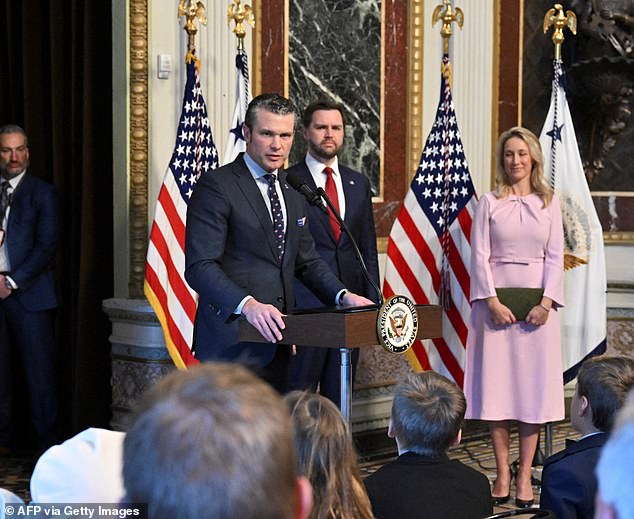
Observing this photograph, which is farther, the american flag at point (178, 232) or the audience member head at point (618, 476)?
the american flag at point (178, 232)

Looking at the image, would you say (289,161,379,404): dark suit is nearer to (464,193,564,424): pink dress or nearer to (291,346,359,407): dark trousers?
(291,346,359,407): dark trousers

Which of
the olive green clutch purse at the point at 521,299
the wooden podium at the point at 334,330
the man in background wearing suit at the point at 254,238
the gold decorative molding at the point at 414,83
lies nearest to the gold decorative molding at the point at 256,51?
the gold decorative molding at the point at 414,83

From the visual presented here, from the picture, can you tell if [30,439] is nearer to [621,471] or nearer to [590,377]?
[590,377]

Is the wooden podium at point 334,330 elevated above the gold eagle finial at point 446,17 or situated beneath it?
situated beneath

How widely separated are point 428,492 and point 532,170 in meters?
2.67

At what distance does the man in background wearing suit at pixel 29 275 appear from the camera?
536 centimetres

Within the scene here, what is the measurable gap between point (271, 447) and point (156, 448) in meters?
0.11

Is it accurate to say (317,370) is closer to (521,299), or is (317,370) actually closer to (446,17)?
(521,299)

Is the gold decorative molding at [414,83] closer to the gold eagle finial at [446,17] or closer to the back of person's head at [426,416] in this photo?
the gold eagle finial at [446,17]

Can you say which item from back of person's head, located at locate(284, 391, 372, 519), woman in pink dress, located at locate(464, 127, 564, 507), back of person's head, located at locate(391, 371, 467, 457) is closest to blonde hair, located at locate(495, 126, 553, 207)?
woman in pink dress, located at locate(464, 127, 564, 507)

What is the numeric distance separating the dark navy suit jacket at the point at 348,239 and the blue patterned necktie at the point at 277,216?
0.94 m

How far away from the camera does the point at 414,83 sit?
6254mm

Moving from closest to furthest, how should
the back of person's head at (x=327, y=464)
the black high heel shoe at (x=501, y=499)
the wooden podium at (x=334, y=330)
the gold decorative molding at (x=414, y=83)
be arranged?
the back of person's head at (x=327, y=464) → the wooden podium at (x=334, y=330) → the black high heel shoe at (x=501, y=499) → the gold decorative molding at (x=414, y=83)

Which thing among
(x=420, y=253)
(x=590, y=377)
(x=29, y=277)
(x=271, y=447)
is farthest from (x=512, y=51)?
(x=271, y=447)
